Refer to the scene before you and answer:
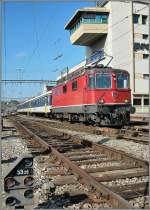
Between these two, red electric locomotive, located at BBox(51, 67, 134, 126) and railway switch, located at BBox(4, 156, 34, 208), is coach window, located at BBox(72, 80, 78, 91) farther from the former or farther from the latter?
railway switch, located at BBox(4, 156, 34, 208)

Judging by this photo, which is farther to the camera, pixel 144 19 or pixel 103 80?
pixel 144 19

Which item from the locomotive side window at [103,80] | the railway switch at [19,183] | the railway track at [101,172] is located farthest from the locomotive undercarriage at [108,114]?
the railway switch at [19,183]

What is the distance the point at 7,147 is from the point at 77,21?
46.0 m

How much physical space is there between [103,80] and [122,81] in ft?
3.70

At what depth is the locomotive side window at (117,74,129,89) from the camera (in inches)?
737

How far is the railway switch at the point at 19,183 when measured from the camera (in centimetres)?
440

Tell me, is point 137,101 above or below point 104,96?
above

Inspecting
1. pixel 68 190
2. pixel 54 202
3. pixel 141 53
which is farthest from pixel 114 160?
pixel 141 53

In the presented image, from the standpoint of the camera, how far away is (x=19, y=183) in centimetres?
445

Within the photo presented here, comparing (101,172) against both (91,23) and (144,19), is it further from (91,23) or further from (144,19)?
(144,19)

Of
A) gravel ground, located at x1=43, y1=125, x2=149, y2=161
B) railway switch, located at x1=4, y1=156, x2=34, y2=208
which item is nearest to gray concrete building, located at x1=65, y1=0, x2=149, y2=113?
gravel ground, located at x1=43, y1=125, x2=149, y2=161

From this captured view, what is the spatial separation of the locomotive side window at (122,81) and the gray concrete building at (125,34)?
32.5 meters

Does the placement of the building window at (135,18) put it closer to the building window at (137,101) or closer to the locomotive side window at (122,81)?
the building window at (137,101)

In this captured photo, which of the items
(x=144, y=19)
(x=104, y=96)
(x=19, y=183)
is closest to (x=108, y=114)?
(x=104, y=96)
